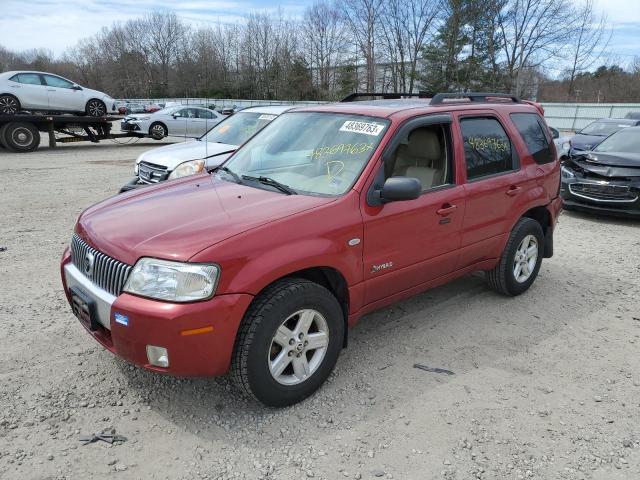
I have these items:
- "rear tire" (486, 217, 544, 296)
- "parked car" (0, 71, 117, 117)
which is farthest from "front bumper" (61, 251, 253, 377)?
"parked car" (0, 71, 117, 117)

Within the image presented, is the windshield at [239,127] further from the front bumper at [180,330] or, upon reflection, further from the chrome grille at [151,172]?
the front bumper at [180,330]

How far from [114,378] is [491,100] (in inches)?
162

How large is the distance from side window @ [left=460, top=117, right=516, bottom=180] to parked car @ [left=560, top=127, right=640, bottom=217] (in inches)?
170

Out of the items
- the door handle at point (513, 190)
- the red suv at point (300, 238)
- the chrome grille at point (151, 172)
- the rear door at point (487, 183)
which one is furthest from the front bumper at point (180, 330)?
the chrome grille at point (151, 172)

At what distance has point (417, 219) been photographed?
358 cm

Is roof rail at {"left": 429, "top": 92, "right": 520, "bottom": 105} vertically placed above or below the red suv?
above

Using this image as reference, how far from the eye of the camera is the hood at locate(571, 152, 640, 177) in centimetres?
801

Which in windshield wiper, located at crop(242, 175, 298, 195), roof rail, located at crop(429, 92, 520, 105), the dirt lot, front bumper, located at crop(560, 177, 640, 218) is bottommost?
the dirt lot

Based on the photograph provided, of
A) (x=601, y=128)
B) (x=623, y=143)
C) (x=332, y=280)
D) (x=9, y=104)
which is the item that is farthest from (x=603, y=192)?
(x=9, y=104)

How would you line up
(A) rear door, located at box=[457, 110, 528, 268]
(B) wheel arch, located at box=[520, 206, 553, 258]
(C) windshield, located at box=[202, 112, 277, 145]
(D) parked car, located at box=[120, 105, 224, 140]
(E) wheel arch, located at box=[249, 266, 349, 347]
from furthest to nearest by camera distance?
(D) parked car, located at box=[120, 105, 224, 140] < (C) windshield, located at box=[202, 112, 277, 145] < (B) wheel arch, located at box=[520, 206, 553, 258] < (A) rear door, located at box=[457, 110, 528, 268] < (E) wheel arch, located at box=[249, 266, 349, 347]

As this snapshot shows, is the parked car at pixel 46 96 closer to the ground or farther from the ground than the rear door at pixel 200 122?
farther from the ground

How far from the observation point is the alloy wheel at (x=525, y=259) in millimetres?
4797

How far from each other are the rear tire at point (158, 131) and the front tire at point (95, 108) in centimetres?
205

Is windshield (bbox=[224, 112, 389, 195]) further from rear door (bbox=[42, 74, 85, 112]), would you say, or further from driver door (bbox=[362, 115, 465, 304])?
rear door (bbox=[42, 74, 85, 112])
